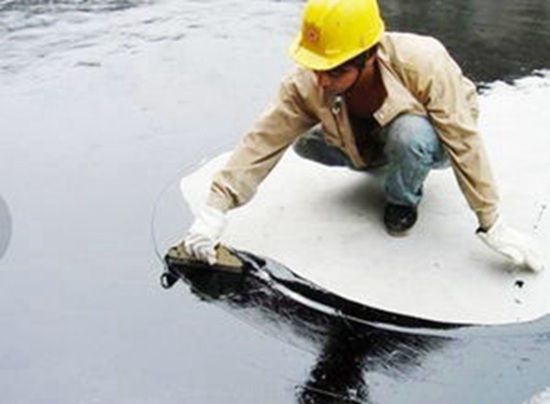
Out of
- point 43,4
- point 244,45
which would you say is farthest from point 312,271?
point 43,4

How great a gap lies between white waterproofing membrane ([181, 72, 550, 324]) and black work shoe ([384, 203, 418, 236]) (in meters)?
0.03

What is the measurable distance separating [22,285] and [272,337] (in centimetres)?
85

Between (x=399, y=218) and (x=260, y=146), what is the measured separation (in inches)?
22.5

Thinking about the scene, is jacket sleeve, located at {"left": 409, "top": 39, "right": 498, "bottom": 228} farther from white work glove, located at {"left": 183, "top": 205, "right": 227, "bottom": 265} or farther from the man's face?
white work glove, located at {"left": 183, "top": 205, "right": 227, "bottom": 265}

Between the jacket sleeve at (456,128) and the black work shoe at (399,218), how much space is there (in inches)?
12.7

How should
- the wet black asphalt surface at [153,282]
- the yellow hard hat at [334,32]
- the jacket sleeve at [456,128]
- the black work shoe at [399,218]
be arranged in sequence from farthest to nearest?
the black work shoe at [399,218], the jacket sleeve at [456,128], the yellow hard hat at [334,32], the wet black asphalt surface at [153,282]

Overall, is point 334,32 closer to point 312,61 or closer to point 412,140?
point 312,61

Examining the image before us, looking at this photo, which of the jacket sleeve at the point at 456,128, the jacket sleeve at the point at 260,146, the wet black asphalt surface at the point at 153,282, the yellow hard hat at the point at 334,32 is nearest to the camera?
the wet black asphalt surface at the point at 153,282

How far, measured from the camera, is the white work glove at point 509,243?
2.63 metres

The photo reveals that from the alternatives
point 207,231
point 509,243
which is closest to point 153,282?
point 207,231

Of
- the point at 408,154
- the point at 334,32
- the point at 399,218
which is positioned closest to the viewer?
the point at 334,32

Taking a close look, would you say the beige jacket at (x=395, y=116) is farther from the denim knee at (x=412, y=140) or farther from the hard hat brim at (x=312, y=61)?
the hard hat brim at (x=312, y=61)

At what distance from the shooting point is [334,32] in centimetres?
244

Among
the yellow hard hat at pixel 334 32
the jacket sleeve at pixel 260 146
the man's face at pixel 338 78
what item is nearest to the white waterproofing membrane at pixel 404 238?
the jacket sleeve at pixel 260 146
